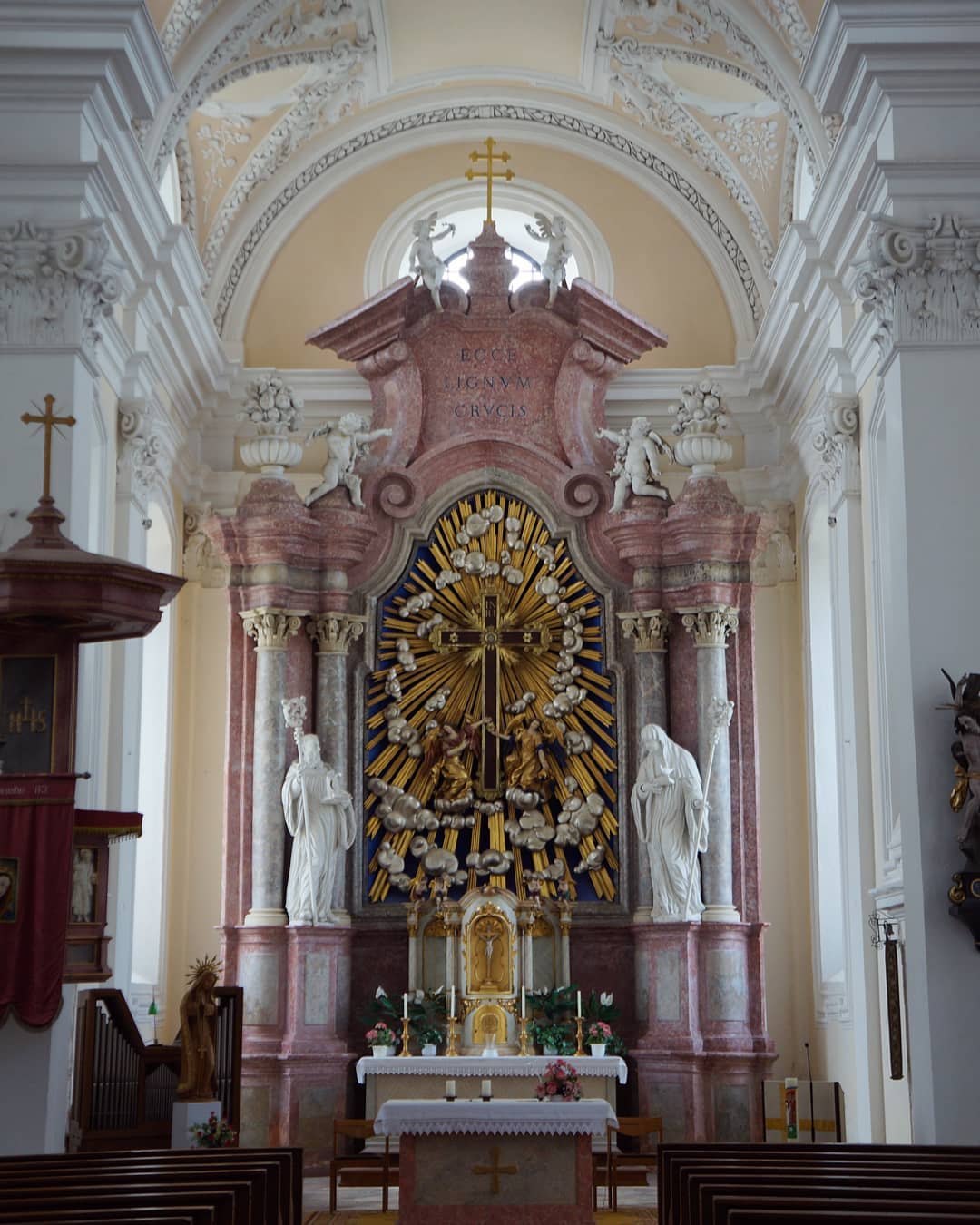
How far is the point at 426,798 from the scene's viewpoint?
14.5 metres

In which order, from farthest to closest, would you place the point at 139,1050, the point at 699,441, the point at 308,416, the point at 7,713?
1. the point at 308,416
2. the point at 699,441
3. the point at 139,1050
4. the point at 7,713

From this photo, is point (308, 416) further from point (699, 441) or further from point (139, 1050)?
point (139, 1050)

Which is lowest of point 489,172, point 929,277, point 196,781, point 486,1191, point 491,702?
point 486,1191

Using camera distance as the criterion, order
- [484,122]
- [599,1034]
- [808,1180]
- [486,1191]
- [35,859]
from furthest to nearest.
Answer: [484,122], [599,1034], [486,1191], [35,859], [808,1180]

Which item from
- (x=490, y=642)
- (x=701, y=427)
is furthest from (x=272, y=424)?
(x=701, y=427)

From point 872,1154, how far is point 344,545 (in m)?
8.39

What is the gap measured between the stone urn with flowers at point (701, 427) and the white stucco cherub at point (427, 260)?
228 cm

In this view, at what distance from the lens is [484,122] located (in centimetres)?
1620

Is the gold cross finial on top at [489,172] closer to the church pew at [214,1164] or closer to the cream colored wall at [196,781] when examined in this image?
the cream colored wall at [196,781]

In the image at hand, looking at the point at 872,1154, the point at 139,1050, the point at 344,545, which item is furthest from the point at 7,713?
the point at 344,545

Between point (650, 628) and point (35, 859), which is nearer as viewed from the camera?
point (35, 859)

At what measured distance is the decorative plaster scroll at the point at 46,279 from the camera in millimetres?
10195

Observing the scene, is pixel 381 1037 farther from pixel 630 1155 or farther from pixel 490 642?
pixel 490 642

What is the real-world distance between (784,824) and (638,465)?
3.28 m
